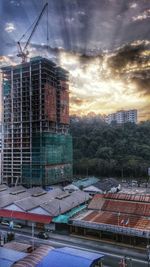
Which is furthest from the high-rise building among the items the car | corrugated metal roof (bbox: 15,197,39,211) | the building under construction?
the car

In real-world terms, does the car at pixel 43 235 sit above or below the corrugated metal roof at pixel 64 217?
below

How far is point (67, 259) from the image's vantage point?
18406 millimetres

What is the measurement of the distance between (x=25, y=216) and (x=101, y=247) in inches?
424

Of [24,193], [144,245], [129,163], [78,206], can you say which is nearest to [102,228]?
[144,245]

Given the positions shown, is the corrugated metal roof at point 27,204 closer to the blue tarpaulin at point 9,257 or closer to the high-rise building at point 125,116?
the blue tarpaulin at point 9,257

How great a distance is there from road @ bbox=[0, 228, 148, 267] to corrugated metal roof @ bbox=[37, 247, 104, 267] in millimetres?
4058

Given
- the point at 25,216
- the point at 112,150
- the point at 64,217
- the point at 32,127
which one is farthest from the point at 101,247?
the point at 112,150

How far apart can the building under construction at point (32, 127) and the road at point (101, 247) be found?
2975 cm

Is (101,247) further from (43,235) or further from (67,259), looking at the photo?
(67,259)

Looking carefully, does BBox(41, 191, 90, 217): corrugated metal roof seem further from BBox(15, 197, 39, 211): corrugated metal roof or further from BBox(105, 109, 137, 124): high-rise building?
BBox(105, 109, 137, 124): high-rise building

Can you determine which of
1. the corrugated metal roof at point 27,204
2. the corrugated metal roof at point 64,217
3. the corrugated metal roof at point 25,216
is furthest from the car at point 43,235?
the corrugated metal roof at point 27,204

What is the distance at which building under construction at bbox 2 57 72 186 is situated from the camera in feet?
196

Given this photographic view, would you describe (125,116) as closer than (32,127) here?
No

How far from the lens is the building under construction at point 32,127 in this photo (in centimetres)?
5978
